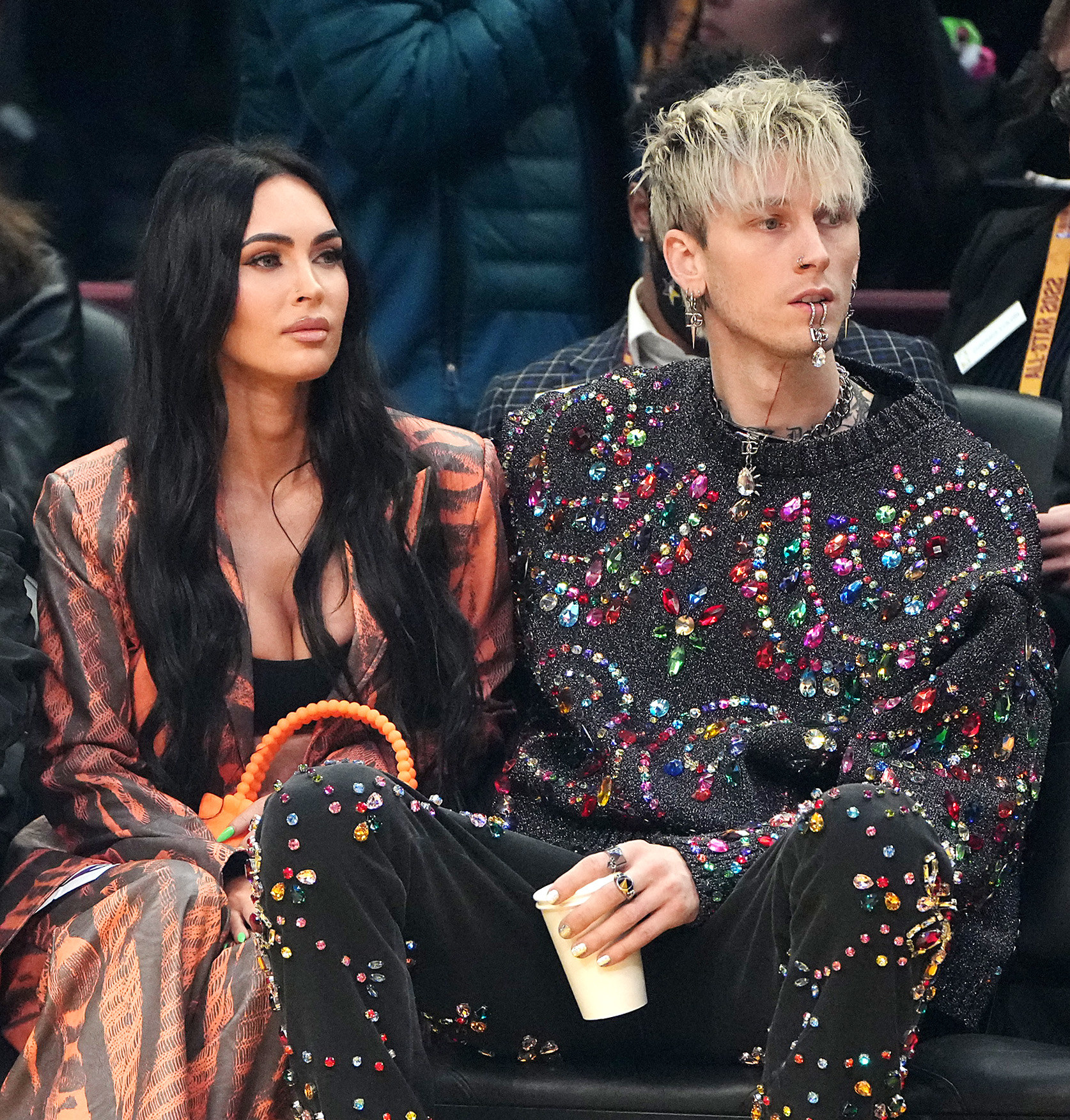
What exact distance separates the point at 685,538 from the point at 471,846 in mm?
575

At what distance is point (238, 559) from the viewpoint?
2.66m

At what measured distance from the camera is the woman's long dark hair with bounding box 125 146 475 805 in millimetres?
2551

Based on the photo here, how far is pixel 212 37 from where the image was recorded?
3947 millimetres

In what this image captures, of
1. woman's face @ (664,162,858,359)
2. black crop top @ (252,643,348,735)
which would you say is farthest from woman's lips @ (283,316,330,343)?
woman's face @ (664,162,858,359)

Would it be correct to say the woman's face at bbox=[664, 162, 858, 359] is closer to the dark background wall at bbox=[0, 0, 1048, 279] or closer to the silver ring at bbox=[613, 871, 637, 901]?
the silver ring at bbox=[613, 871, 637, 901]

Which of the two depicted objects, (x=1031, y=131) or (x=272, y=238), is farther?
(x=1031, y=131)

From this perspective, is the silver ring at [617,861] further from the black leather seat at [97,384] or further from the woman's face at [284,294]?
the black leather seat at [97,384]

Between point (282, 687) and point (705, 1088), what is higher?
point (282, 687)

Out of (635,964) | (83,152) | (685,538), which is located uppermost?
(83,152)

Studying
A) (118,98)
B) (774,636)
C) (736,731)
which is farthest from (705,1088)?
(118,98)

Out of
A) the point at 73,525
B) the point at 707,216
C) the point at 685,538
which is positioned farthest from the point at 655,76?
the point at 73,525

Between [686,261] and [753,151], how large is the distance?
0.19 metres

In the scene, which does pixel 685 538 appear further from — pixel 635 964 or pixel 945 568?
pixel 635 964

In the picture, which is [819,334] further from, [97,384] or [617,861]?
[97,384]
